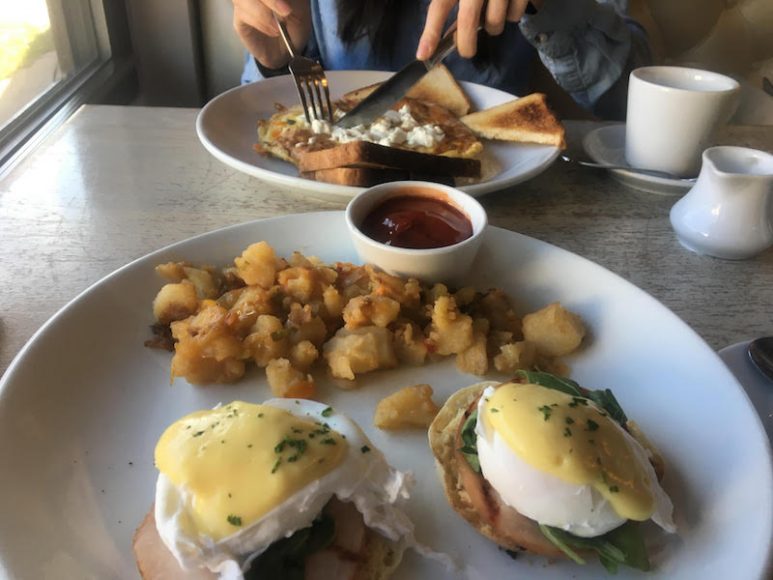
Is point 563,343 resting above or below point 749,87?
above

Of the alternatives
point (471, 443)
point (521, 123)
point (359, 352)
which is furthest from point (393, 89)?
point (471, 443)

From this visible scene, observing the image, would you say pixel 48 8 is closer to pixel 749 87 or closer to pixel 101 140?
pixel 101 140

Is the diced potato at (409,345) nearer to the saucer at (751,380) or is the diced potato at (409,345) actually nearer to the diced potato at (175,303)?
the diced potato at (175,303)

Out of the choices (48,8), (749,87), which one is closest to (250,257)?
(48,8)

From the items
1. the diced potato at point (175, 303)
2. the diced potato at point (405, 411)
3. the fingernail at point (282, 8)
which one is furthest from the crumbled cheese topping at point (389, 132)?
the diced potato at point (405, 411)

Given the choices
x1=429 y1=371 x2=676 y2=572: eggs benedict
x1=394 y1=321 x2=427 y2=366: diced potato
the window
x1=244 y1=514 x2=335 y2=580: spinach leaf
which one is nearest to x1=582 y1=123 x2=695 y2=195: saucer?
x1=394 y1=321 x2=427 y2=366: diced potato

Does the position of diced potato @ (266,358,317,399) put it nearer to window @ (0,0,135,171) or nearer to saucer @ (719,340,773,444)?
saucer @ (719,340,773,444)
